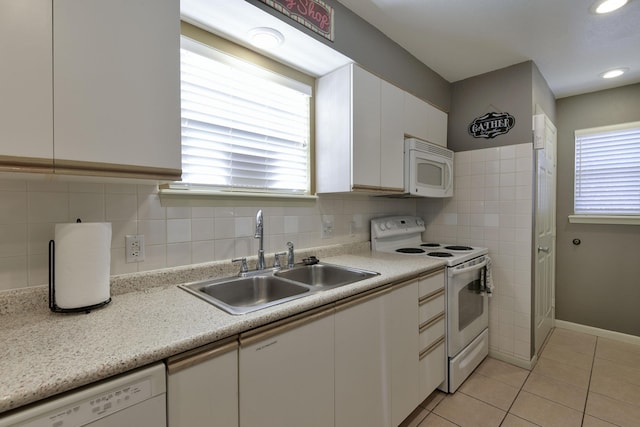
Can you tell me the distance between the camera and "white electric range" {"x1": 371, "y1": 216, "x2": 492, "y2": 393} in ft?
6.51

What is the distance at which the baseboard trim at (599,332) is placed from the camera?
272 centimetres

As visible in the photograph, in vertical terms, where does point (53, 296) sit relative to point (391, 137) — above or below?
below

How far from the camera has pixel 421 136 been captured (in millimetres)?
2414

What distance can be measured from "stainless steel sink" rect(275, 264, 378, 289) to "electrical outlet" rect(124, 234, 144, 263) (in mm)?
666

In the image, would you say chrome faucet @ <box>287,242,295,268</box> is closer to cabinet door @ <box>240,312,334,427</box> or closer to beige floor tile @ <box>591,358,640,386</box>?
cabinet door @ <box>240,312,334,427</box>

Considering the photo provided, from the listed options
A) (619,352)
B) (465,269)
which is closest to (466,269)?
(465,269)

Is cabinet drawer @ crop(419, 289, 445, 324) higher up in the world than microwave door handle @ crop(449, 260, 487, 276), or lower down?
lower down

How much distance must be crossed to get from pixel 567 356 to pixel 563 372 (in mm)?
334

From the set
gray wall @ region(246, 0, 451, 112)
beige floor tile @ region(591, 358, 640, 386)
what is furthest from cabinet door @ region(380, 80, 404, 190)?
beige floor tile @ region(591, 358, 640, 386)

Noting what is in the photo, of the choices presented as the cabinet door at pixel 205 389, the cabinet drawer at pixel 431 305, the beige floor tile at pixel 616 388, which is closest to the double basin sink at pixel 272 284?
the cabinet door at pixel 205 389

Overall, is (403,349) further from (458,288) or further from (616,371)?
(616,371)

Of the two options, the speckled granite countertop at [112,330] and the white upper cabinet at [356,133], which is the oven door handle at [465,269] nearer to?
the white upper cabinet at [356,133]

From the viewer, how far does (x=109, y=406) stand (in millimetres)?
706

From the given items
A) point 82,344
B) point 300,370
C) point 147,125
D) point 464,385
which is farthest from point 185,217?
point 464,385
